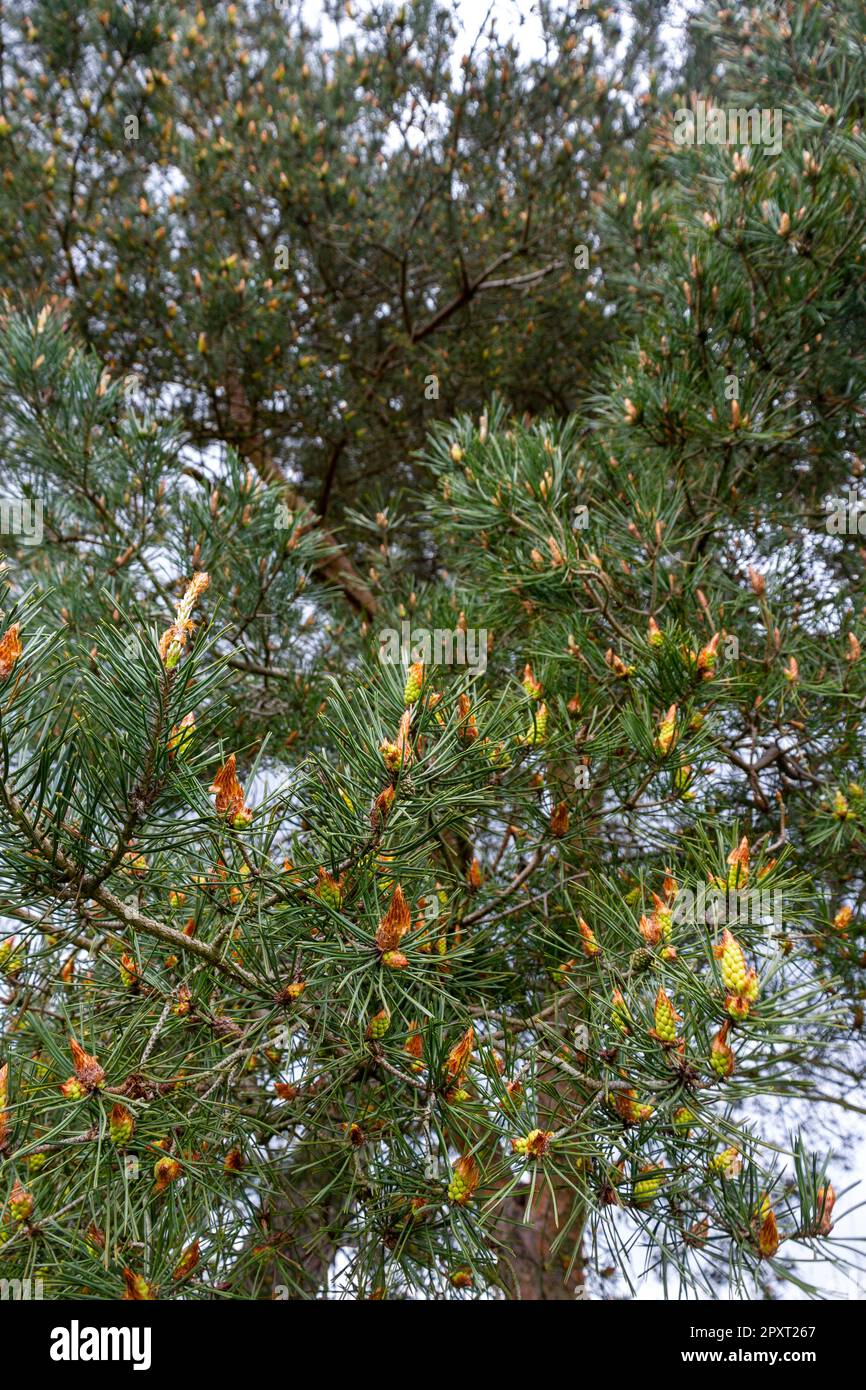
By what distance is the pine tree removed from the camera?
0.74m

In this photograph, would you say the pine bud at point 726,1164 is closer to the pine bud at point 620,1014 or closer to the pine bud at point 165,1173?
the pine bud at point 620,1014

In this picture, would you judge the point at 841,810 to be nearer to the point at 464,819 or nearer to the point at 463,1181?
the point at 464,819

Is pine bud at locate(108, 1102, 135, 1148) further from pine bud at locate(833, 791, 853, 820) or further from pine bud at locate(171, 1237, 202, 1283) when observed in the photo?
pine bud at locate(833, 791, 853, 820)

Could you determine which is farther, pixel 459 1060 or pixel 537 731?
pixel 537 731

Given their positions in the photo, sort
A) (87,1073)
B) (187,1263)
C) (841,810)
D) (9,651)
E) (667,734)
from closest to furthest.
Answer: (9,651)
(87,1073)
(187,1263)
(667,734)
(841,810)

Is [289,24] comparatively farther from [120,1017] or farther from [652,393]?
[120,1017]

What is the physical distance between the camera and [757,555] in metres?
1.81

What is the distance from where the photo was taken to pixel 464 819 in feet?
3.31

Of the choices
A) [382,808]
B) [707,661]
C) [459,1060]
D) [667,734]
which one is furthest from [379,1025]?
[707,661]

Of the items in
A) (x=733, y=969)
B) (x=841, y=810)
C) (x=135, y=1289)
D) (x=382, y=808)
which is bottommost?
(x=135, y=1289)

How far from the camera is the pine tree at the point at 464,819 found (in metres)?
0.74

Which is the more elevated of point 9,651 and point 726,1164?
point 9,651

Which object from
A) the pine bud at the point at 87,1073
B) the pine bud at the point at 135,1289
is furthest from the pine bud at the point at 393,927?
the pine bud at the point at 135,1289

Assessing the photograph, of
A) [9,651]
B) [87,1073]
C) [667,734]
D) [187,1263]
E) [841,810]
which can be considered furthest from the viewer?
[841,810]
